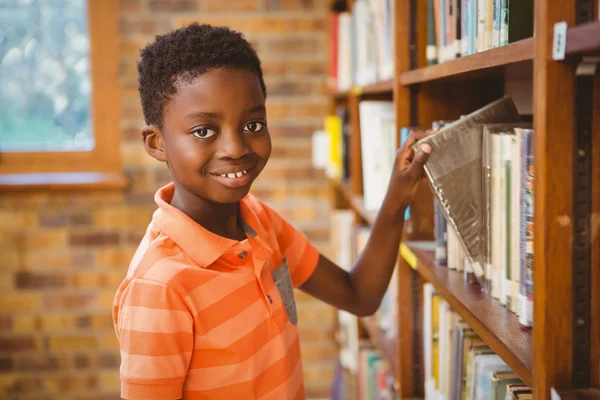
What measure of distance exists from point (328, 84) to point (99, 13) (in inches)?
42.9

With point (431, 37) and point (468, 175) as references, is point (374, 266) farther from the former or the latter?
point (431, 37)

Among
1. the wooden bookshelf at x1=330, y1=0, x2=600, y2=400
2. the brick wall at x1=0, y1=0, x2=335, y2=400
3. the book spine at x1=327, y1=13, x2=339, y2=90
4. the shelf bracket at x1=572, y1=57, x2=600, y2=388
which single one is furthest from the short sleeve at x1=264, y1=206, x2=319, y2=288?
the brick wall at x1=0, y1=0, x2=335, y2=400

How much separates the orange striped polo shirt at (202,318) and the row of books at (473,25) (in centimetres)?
51

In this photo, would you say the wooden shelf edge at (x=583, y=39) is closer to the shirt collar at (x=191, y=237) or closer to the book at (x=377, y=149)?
the shirt collar at (x=191, y=237)

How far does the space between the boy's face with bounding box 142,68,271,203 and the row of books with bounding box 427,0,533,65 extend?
38 centimetres

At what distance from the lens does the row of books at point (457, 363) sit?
0.93 metres

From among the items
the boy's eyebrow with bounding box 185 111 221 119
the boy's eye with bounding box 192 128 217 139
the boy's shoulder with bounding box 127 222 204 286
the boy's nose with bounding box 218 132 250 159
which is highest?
the boy's eyebrow with bounding box 185 111 221 119

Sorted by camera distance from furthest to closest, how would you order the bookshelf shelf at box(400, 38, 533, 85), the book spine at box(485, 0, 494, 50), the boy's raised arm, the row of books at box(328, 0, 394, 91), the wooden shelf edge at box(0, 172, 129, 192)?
1. the wooden shelf edge at box(0, 172, 129, 192)
2. the row of books at box(328, 0, 394, 91)
3. the boy's raised arm
4. the book spine at box(485, 0, 494, 50)
5. the bookshelf shelf at box(400, 38, 533, 85)

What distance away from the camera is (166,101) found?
1.00m

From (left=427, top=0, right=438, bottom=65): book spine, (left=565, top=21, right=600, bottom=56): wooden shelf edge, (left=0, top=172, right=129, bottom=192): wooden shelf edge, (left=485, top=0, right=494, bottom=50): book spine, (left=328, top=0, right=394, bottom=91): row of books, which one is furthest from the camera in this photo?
(left=0, top=172, right=129, bottom=192): wooden shelf edge

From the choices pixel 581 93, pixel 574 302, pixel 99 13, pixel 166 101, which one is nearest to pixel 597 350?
pixel 574 302

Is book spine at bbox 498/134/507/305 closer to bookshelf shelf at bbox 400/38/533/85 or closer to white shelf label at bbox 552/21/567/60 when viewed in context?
bookshelf shelf at bbox 400/38/533/85

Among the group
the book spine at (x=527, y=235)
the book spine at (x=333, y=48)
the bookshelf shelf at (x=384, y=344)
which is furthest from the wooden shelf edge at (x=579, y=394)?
the book spine at (x=333, y=48)

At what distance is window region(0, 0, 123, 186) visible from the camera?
2.82 m
